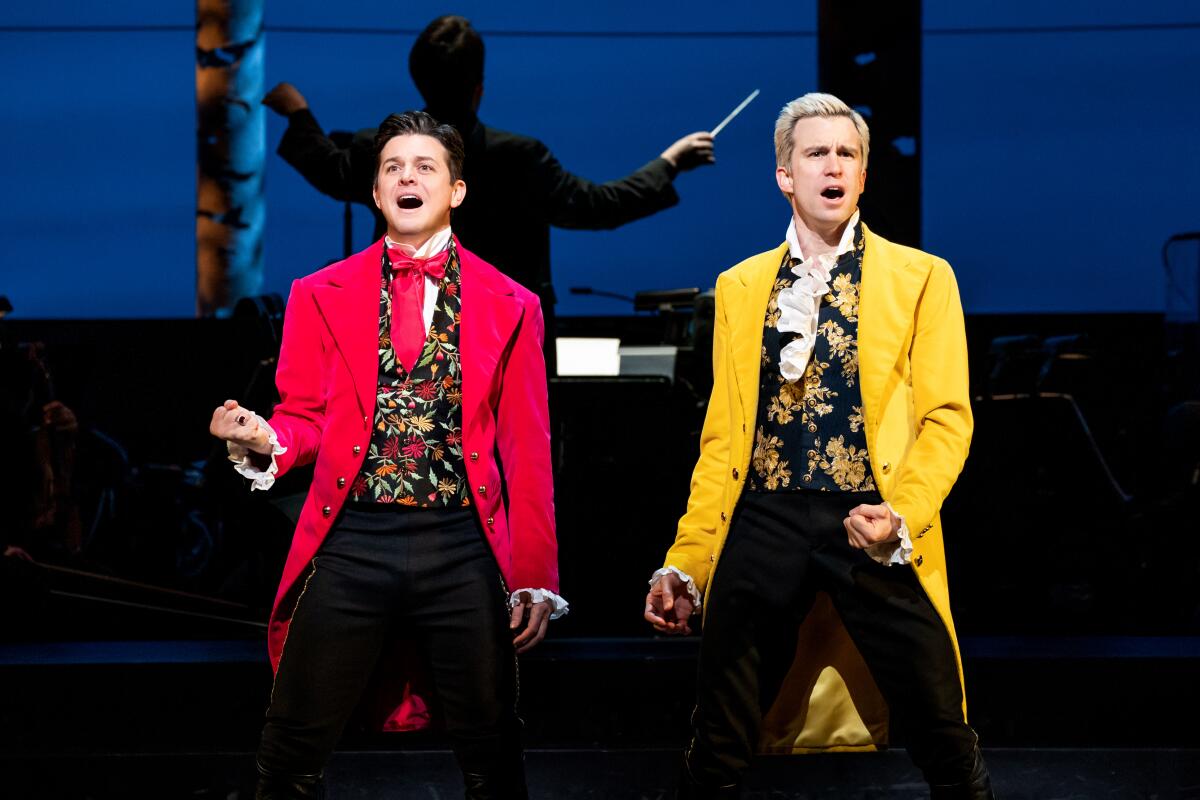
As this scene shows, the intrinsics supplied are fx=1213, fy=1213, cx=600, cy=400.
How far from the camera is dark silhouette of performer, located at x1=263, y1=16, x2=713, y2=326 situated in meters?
3.04

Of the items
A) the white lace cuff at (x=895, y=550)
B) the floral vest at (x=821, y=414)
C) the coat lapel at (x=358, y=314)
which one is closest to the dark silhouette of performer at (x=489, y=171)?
the coat lapel at (x=358, y=314)

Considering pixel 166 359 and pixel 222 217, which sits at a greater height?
pixel 222 217

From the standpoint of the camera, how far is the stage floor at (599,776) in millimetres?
3213

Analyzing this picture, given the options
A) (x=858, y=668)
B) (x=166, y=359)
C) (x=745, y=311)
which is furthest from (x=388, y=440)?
(x=166, y=359)

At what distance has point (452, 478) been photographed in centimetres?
231

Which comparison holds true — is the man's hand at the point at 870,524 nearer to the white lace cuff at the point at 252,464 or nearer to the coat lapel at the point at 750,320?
the coat lapel at the point at 750,320

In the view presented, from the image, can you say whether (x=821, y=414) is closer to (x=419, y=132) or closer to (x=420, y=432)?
(x=420, y=432)

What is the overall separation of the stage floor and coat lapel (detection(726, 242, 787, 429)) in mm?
1309

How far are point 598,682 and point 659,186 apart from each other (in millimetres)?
1383

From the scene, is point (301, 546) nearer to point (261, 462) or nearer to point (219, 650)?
point (261, 462)

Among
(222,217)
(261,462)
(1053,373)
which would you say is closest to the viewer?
(261,462)

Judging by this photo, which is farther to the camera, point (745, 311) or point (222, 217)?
point (222, 217)

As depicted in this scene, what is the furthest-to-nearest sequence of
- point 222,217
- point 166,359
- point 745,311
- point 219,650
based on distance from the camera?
point 222,217, point 166,359, point 219,650, point 745,311

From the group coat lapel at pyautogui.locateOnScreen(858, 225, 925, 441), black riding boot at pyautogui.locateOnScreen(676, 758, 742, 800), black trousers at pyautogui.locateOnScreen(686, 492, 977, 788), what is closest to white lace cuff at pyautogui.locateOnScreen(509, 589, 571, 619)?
black trousers at pyautogui.locateOnScreen(686, 492, 977, 788)
